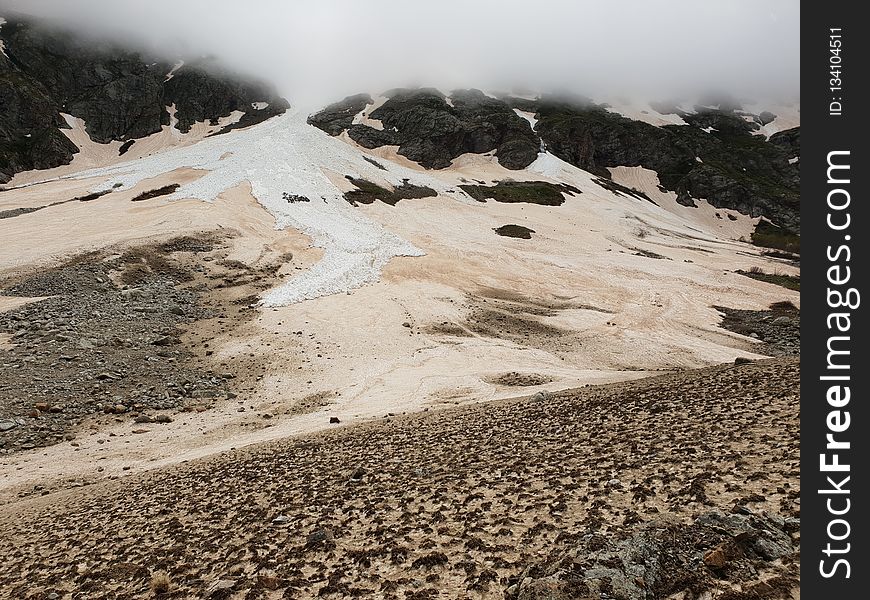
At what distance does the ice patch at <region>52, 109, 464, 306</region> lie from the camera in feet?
155

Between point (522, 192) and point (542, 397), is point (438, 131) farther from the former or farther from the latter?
point (542, 397)

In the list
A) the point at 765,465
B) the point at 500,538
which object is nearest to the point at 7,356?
the point at 500,538

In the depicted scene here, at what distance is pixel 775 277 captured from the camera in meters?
56.3

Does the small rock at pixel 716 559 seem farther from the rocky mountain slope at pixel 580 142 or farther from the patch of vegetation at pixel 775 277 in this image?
the rocky mountain slope at pixel 580 142

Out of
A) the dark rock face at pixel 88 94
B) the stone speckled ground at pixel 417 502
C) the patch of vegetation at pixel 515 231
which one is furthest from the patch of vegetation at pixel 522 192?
the stone speckled ground at pixel 417 502

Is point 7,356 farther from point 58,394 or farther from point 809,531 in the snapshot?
point 809,531

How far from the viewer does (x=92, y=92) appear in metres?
135

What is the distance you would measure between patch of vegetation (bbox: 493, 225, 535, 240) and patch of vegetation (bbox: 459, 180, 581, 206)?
19585 mm

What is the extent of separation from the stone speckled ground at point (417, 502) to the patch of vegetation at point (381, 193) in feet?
203

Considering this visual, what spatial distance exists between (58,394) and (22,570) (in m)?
15.0

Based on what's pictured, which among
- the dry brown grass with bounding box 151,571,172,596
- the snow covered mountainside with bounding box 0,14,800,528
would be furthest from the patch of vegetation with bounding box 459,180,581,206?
the dry brown grass with bounding box 151,571,172,596

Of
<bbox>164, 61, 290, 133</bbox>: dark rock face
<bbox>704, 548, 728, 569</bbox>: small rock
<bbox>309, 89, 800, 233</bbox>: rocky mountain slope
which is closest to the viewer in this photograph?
<bbox>704, 548, 728, 569</bbox>: small rock

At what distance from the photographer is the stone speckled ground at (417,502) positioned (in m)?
8.63

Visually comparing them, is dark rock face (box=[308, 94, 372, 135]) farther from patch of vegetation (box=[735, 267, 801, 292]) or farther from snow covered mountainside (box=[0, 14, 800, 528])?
patch of vegetation (box=[735, 267, 801, 292])
